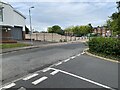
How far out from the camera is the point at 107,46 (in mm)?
22766

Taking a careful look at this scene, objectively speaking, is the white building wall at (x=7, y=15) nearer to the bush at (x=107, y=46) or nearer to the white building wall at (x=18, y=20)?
the white building wall at (x=18, y=20)

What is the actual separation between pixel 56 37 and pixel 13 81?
6611cm

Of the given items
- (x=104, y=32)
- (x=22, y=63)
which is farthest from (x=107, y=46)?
(x=104, y=32)

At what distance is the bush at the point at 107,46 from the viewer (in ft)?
70.3

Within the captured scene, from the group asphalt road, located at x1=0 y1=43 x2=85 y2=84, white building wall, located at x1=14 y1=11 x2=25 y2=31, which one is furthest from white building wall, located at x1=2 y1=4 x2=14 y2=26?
asphalt road, located at x1=0 y1=43 x2=85 y2=84

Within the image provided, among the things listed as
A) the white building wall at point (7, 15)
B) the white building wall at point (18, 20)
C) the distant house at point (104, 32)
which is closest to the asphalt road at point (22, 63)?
the distant house at point (104, 32)

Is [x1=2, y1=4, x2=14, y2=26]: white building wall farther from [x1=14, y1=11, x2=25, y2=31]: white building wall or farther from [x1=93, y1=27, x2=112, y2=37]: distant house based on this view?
[x1=93, y1=27, x2=112, y2=37]: distant house

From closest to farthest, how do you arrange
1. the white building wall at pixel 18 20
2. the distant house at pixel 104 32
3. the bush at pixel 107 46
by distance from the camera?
the bush at pixel 107 46 → the distant house at pixel 104 32 → the white building wall at pixel 18 20

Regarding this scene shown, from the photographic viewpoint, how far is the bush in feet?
70.3

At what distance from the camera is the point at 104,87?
962 centimetres

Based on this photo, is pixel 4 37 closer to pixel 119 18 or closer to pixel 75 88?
pixel 119 18

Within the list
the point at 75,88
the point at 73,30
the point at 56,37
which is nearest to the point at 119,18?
the point at 75,88

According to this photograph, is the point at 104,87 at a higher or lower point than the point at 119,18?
lower

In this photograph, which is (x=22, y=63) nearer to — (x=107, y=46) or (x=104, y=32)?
(x=107, y=46)
